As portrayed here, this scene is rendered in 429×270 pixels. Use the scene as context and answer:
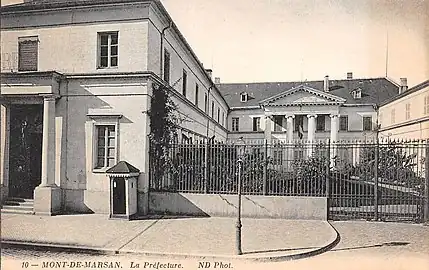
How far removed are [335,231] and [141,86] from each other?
3281mm

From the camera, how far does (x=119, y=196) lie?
579 centimetres

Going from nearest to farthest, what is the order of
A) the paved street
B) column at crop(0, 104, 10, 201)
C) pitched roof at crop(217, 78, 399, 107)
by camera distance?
1. the paved street
2. pitched roof at crop(217, 78, 399, 107)
3. column at crop(0, 104, 10, 201)

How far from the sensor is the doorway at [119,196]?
226 inches

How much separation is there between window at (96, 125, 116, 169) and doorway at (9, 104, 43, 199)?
0.82 metres

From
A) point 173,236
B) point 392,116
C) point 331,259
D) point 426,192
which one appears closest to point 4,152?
point 173,236

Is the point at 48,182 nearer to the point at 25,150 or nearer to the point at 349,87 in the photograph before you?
the point at 25,150

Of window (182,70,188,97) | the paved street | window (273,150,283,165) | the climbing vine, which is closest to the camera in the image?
the paved street

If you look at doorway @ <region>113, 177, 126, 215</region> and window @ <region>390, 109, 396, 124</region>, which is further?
doorway @ <region>113, 177, 126, 215</region>

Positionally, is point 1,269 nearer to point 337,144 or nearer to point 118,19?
point 118,19

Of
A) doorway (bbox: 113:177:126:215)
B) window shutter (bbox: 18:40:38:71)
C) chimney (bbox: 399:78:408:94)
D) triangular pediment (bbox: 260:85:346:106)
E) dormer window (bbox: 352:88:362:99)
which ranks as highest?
window shutter (bbox: 18:40:38:71)

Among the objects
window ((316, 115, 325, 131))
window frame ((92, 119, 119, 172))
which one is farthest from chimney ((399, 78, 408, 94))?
window frame ((92, 119, 119, 172))

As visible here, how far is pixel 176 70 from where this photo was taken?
7430 mm

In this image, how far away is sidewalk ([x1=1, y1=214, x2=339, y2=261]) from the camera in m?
4.02

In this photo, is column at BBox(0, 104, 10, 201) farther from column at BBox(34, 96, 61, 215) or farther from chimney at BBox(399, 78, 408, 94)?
chimney at BBox(399, 78, 408, 94)
